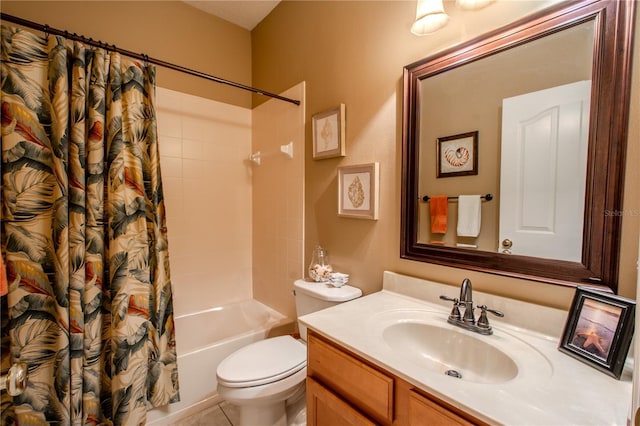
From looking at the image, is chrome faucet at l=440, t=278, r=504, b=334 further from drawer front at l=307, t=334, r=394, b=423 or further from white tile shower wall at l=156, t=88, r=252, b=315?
white tile shower wall at l=156, t=88, r=252, b=315

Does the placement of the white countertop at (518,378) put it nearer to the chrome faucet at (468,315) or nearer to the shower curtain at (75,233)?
the chrome faucet at (468,315)

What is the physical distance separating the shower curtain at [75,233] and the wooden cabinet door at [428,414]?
134 centimetres

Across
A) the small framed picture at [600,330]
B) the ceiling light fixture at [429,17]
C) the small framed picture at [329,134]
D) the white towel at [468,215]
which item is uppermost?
the ceiling light fixture at [429,17]

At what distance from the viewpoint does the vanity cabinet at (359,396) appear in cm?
68

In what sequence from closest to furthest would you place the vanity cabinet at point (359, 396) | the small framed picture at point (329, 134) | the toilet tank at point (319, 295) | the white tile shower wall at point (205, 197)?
the vanity cabinet at point (359, 396) < the toilet tank at point (319, 295) < the small framed picture at point (329, 134) < the white tile shower wall at point (205, 197)

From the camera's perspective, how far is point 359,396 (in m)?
0.84

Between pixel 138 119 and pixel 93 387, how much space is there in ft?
4.40

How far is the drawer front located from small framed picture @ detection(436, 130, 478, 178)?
81 cm

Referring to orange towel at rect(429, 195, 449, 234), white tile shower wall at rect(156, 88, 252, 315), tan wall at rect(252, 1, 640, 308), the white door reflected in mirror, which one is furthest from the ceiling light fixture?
white tile shower wall at rect(156, 88, 252, 315)

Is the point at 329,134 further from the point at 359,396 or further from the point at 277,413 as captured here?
the point at 277,413

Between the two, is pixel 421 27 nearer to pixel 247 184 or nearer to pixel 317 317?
pixel 317 317

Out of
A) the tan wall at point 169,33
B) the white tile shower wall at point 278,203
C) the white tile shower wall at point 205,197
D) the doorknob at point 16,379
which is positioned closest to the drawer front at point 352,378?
the doorknob at point 16,379

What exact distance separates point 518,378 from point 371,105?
48.7 inches

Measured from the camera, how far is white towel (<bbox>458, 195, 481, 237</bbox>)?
1.07 meters
